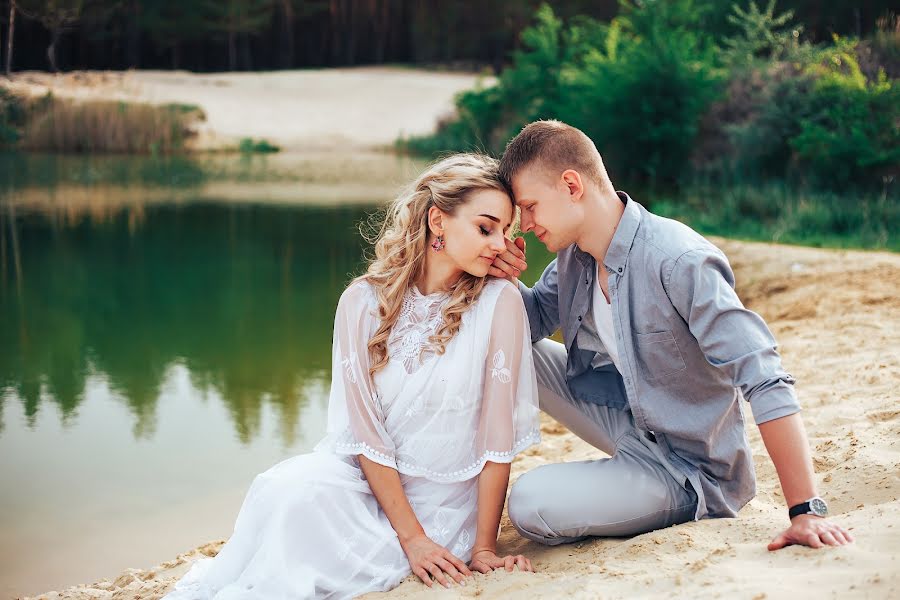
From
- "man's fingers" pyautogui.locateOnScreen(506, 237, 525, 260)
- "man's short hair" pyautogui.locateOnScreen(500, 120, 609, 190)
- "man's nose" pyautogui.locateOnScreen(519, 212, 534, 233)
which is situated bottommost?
"man's fingers" pyautogui.locateOnScreen(506, 237, 525, 260)

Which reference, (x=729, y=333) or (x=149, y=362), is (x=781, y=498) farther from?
(x=149, y=362)

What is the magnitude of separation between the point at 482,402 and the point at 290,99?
1004 inches

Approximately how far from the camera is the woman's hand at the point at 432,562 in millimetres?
2754

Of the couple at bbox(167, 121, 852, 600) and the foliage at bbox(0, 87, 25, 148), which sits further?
the foliage at bbox(0, 87, 25, 148)

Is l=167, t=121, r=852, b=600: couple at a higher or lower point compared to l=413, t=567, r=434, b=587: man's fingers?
higher

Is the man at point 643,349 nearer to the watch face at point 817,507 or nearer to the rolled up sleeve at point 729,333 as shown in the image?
the rolled up sleeve at point 729,333

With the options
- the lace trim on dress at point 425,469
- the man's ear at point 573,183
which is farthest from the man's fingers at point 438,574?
the man's ear at point 573,183

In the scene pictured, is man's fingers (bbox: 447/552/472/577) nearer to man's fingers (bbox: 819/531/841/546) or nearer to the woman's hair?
the woman's hair

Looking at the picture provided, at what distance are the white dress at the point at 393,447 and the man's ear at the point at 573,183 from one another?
37 centimetres

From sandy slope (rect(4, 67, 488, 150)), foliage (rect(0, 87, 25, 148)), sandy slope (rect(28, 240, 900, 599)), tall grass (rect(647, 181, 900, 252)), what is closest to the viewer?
sandy slope (rect(28, 240, 900, 599))

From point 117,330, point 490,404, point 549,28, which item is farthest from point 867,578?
point 549,28

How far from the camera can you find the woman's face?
3066mm

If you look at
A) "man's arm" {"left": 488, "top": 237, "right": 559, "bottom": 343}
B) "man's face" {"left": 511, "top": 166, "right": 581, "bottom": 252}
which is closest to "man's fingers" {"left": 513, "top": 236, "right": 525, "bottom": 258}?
"man's face" {"left": 511, "top": 166, "right": 581, "bottom": 252}

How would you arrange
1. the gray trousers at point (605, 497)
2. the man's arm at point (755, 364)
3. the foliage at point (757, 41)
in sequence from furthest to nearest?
the foliage at point (757, 41) < the gray trousers at point (605, 497) < the man's arm at point (755, 364)
